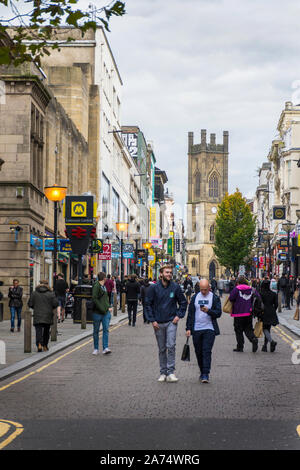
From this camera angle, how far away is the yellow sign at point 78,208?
98.3 ft

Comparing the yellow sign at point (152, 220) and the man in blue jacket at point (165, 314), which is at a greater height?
the yellow sign at point (152, 220)

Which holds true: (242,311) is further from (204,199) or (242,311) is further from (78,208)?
(204,199)

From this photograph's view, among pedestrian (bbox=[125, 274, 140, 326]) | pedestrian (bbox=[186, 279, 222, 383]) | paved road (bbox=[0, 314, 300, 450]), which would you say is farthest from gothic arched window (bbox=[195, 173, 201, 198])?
pedestrian (bbox=[186, 279, 222, 383])

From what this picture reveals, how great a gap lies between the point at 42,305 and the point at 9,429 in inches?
342

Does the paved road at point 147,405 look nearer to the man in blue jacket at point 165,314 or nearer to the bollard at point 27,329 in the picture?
the man in blue jacket at point 165,314

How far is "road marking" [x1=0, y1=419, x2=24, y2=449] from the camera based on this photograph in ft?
26.2

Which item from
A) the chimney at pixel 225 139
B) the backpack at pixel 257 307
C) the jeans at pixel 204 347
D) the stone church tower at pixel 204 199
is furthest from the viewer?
the chimney at pixel 225 139

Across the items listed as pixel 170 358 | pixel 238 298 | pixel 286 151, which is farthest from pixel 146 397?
pixel 286 151

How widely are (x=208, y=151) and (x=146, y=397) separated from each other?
161 metres

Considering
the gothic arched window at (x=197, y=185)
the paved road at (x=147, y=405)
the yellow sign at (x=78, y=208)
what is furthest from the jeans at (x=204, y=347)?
the gothic arched window at (x=197, y=185)

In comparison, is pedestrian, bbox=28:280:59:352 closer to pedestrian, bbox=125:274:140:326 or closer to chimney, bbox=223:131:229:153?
pedestrian, bbox=125:274:140:326

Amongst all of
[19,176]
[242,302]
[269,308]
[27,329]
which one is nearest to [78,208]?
[19,176]

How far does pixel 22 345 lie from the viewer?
750 inches

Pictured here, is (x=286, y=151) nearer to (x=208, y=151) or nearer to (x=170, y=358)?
(x=170, y=358)
